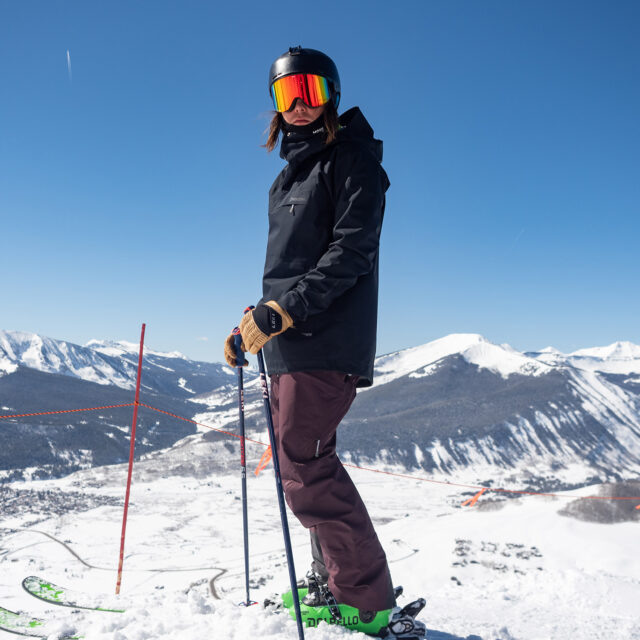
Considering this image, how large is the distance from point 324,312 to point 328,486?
1132mm

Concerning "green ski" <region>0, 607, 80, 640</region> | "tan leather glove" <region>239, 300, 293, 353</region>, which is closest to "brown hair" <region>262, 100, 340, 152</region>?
"tan leather glove" <region>239, 300, 293, 353</region>

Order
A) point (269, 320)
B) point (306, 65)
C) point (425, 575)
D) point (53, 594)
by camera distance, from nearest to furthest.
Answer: point (269, 320) < point (306, 65) < point (53, 594) < point (425, 575)

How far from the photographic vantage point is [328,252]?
275 centimetres

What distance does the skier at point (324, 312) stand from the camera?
2764 millimetres

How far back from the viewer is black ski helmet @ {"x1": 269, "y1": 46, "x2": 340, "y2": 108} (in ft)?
10.1

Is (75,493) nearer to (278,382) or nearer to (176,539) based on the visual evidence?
(176,539)

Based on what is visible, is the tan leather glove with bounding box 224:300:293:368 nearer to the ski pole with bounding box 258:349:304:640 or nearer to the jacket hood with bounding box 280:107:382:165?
the ski pole with bounding box 258:349:304:640

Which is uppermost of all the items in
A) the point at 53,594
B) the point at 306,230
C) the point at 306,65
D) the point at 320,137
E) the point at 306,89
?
the point at 306,65

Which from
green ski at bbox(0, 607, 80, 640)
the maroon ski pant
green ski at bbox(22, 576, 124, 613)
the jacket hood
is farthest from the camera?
green ski at bbox(22, 576, 124, 613)

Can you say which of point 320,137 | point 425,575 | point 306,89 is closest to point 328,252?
point 320,137

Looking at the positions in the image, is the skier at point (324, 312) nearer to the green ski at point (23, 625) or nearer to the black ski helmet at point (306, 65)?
the black ski helmet at point (306, 65)

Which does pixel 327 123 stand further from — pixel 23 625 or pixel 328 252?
pixel 23 625

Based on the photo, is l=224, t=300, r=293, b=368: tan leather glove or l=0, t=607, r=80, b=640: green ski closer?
l=224, t=300, r=293, b=368: tan leather glove

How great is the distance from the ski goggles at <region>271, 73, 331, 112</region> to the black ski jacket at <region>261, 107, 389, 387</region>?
5.9 inches
